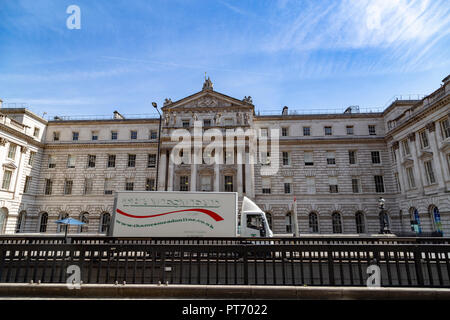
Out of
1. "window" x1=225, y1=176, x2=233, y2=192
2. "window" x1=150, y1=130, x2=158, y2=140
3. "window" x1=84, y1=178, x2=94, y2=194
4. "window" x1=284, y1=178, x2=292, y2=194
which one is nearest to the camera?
"window" x1=225, y1=176, x2=233, y2=192

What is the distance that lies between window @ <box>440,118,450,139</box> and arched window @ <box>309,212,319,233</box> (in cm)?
1726

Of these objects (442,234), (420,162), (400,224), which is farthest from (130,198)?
(400,224)

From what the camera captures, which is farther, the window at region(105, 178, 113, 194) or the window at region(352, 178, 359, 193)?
the window at region(105, 178, 113, 194)

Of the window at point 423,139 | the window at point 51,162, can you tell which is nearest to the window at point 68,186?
the window at point 51,162

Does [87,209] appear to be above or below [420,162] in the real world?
below

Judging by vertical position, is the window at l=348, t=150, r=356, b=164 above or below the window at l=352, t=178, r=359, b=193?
above

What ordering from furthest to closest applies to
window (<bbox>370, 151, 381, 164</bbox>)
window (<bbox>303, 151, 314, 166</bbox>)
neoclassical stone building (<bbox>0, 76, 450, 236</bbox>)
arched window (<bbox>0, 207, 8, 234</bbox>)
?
window (<bbox>303, 151, 314, 166</bbox>), window (<bbox>370, 151, 381, 164</bbox>), neoclassical stone building (<bbox>0, 76, 450, 236</bbox>), arched window (<bbox>0, 207, 8, 234</bbox>)

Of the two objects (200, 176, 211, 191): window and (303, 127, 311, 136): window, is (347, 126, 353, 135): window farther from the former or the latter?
(200, 176, 211, 191): window

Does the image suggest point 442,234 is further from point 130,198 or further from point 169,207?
point 130,198

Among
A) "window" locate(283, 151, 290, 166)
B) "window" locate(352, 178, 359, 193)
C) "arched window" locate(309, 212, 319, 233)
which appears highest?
"window" locate(283, 151, 290, 166)

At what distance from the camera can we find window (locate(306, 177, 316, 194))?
117ft

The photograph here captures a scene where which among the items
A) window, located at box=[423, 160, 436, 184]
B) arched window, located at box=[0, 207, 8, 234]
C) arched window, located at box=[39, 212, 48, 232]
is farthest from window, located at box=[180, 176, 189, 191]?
window, located at box=[423, 160, 436, 184]
